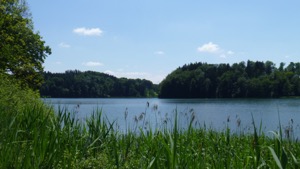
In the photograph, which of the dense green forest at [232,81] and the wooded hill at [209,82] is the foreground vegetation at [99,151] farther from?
the dense green forest at [232,81]

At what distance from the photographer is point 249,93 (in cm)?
13125

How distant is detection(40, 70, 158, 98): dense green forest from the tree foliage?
91.0 metres

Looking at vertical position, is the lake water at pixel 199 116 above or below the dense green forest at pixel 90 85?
below

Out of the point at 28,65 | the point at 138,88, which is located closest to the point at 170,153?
the point at 28,65

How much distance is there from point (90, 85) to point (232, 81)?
57.7m

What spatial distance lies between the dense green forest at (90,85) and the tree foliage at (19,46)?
9098 centimetres

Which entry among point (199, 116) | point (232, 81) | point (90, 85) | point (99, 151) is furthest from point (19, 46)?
point (90, 85)

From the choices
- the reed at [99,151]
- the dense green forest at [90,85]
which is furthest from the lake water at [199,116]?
the dense green forest at [90,85]

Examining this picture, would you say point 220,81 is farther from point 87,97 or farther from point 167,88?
point 87,97

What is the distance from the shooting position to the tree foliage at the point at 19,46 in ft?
66.7

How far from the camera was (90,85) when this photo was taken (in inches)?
5969

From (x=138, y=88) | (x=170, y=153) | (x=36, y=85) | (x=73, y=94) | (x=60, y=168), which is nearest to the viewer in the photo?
(x=170, y=153)

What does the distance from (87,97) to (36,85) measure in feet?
428

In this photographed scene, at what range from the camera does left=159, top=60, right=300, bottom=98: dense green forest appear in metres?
128
